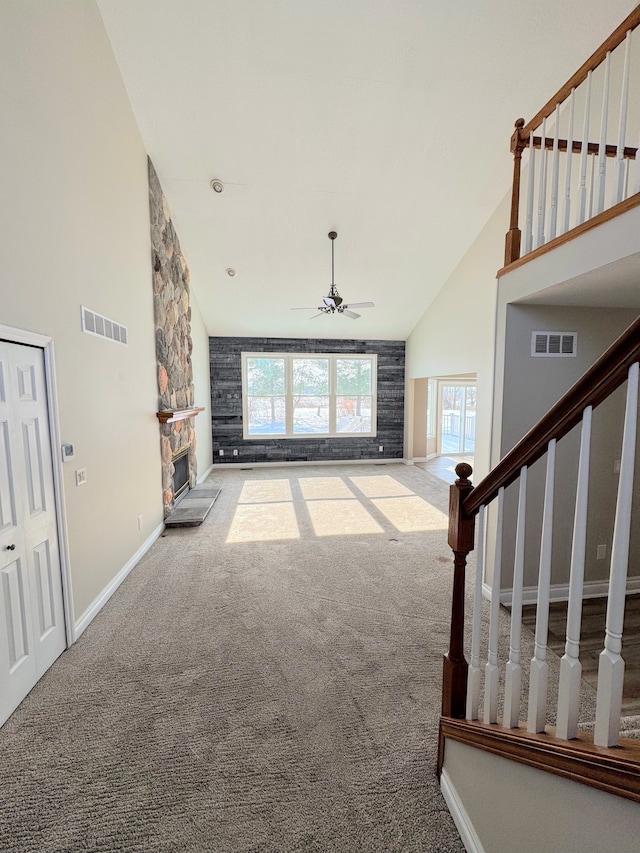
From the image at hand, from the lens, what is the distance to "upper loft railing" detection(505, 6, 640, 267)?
1.87 metres

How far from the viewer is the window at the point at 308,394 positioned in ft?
27.6

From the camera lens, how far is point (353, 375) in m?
8.76

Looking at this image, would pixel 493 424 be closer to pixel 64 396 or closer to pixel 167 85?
pixel 64 396

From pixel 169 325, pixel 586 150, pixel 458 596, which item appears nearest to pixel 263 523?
pixel 169 325

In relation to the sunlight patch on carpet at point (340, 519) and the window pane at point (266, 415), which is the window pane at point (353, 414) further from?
the sunlight patch on carpet at point (340, 519)

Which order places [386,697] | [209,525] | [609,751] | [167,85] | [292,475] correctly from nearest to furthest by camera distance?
[609,751] < [386,697] < [167,85] < [209,525] < [292,475]

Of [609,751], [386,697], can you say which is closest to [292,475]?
[386,697]

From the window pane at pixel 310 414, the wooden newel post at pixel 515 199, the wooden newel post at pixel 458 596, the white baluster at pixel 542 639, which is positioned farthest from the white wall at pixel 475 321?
the white baluster at pixel 542 639

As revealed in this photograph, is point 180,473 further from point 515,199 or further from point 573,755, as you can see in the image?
point 573,755

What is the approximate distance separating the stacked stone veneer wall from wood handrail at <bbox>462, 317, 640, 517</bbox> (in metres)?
4.23

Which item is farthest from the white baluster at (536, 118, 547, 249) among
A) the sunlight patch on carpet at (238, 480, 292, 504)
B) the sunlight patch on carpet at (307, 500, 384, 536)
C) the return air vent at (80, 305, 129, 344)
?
the sunlight patch on carpet at (238, 480, 292, 504)

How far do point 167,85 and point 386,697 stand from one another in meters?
5.12

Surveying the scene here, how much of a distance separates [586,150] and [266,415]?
7.03 m

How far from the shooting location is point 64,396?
8.29 ft
